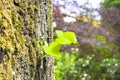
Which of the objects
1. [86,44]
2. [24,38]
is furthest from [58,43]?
[86,44]

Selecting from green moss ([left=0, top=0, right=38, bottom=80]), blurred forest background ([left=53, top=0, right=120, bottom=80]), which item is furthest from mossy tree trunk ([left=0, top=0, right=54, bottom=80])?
blurred forest background ([left=53, top=0, right=120, bottom=80])

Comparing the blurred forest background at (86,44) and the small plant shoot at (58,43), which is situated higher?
the blurred forest background at (86,44)

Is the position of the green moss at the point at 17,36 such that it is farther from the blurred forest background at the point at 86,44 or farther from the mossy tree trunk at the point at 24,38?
the blurred forest background at the point at 86,44

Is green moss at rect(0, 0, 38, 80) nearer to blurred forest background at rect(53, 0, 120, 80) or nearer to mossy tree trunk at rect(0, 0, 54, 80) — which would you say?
mossy tree trunk at rect(0, 0, 54, 80)

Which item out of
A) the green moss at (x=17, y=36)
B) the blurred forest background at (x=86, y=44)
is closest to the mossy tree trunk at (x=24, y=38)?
the green moss at (x=17, y=36)

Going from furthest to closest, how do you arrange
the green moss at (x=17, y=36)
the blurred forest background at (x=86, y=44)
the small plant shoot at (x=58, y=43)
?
1. the blurred forest background at (x=86, y=44)
2. the small plant shoot at (x=58, y=43)
3. the green moss at (x=17, y=36)

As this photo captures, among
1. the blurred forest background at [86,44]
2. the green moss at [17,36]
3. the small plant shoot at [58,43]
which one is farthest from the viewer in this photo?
the blurred forest background at [86,44]

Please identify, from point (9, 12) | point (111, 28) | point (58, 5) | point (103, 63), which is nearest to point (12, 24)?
point (9, 12)

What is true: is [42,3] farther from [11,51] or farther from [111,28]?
[111,28]
